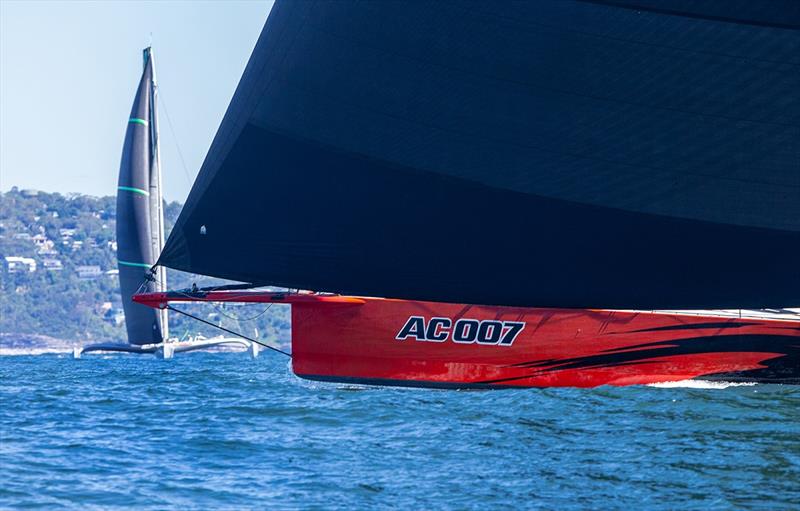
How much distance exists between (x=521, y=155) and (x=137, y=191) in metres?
34.8

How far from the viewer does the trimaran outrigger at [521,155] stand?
10.7m

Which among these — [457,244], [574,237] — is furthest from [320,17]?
[574,237]

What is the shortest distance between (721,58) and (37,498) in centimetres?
700

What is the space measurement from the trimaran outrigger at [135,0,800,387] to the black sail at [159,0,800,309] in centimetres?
2

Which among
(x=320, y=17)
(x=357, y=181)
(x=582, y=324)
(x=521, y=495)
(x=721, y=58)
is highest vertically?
(x=320, y=17)

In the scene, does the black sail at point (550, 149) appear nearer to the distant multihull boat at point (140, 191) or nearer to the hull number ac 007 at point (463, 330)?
the hull number ac 007 at point (463, 330)

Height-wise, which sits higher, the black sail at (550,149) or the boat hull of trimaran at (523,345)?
the black sail at (550,149)

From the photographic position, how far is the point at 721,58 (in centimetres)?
1058

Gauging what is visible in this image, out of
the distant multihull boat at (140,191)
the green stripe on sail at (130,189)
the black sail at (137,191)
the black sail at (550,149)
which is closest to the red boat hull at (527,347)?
the black sail at (550,149)

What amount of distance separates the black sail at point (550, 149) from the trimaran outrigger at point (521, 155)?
0.7 inches

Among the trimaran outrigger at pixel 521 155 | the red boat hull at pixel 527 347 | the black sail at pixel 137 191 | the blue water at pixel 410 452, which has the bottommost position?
the blue water at pixel 410 452

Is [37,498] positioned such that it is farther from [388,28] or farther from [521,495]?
[388,28]

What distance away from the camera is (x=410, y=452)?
1012 cm

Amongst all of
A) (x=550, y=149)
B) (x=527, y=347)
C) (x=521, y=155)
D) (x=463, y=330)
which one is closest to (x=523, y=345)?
(x=527, y=347)
